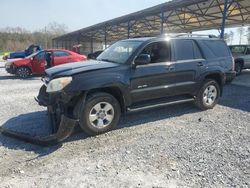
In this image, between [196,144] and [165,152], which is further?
[196,144]

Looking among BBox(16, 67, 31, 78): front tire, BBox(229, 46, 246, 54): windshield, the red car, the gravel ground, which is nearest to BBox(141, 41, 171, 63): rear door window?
the gravel ground

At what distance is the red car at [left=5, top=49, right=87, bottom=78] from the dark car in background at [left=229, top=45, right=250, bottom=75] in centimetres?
915

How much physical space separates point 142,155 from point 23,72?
11.5m

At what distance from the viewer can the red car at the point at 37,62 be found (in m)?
13.9

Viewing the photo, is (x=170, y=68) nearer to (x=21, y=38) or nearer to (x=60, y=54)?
(x=60, y=54)

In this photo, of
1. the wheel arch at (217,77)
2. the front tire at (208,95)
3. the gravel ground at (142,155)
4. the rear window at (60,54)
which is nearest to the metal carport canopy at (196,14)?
the rear window at (60,54)

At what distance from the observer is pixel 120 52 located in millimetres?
5930

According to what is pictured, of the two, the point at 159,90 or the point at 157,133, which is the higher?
the point at 159,90

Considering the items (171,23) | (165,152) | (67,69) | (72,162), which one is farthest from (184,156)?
(171,23)

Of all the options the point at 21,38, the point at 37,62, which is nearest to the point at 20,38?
the point at 21,38

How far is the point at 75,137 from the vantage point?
5.05 m

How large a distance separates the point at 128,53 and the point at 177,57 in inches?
50.1

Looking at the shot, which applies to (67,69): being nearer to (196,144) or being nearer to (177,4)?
(196,144)

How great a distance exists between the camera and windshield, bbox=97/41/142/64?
5590 mm
